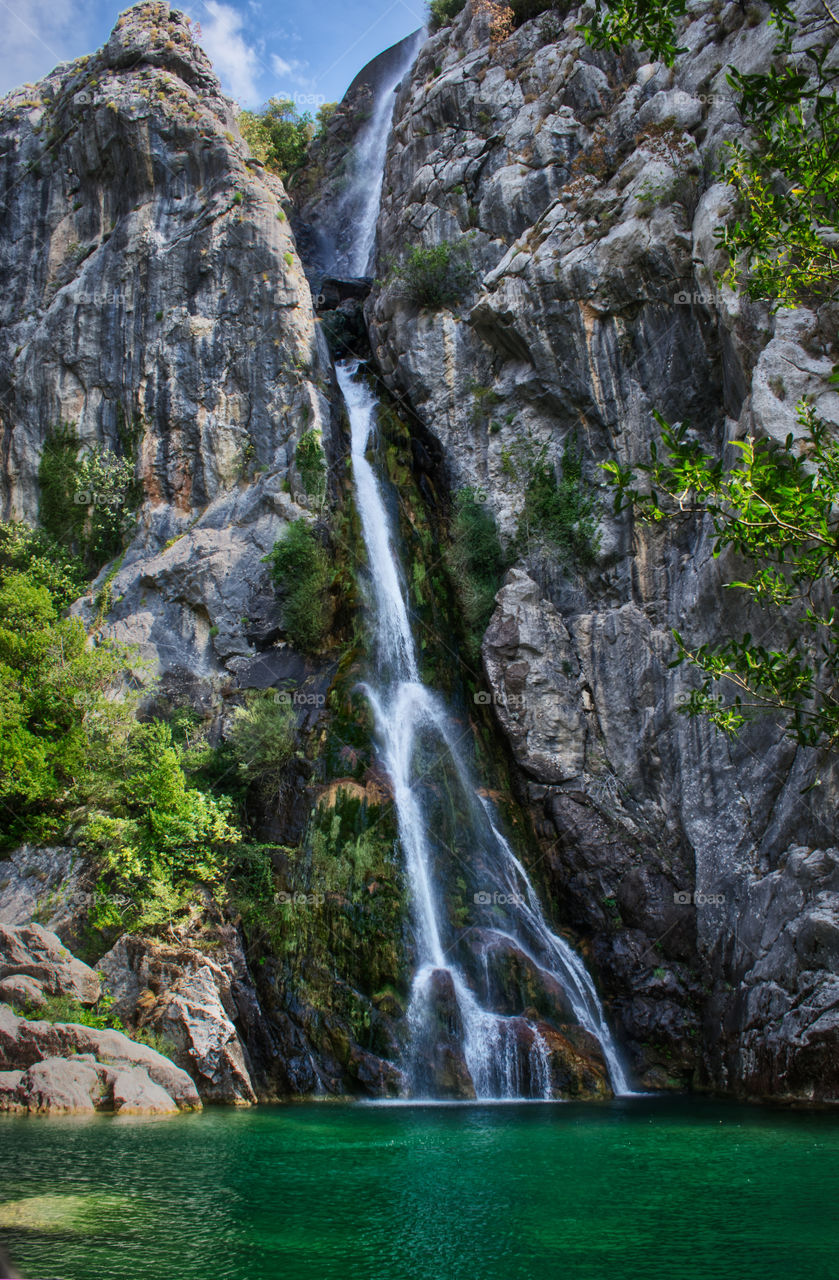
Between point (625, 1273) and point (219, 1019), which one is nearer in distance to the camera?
point (625, 1273)

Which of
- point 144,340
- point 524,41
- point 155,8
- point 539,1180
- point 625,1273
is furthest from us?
point 155,8

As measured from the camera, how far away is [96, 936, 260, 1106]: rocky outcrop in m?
12.8

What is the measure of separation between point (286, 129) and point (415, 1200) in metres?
42.8

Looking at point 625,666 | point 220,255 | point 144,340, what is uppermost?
point 220,255

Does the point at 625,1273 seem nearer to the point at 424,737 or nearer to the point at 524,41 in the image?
the point at 424,737

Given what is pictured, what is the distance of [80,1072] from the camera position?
11203mm

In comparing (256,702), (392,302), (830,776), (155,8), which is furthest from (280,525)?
(155,8)

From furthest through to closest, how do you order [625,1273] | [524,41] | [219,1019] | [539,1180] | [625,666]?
1. [524,41]
2. [625,666]
3. [219,1019]
4. [539,1180]
5. [625,1273]

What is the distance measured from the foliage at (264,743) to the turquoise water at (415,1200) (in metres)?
6.97

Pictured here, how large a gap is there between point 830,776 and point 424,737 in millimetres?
8247

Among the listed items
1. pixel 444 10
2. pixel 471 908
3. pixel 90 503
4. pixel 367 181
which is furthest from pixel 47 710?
pixel 444 10

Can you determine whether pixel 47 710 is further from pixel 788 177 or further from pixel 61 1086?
pixel 788 177

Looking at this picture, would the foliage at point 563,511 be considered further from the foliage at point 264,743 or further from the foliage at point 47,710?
the foliage at point 47,710

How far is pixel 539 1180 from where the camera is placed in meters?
7.64
